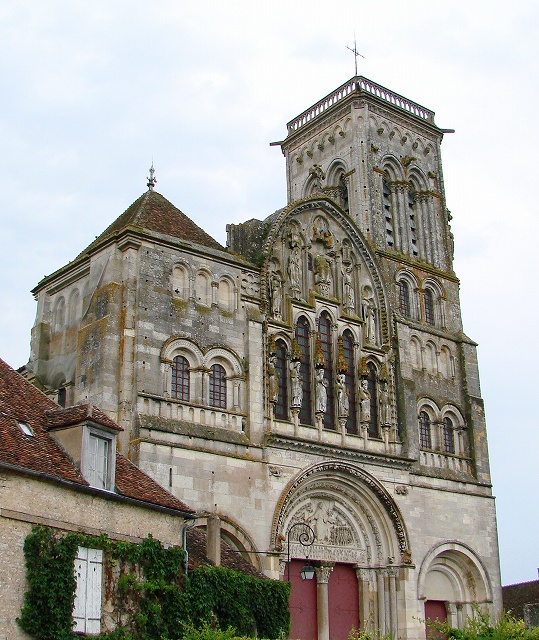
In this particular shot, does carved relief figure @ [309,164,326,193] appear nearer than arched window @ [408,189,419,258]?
No

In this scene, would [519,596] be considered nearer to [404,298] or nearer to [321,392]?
[404,298]

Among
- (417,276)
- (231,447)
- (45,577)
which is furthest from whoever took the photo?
(417,276)

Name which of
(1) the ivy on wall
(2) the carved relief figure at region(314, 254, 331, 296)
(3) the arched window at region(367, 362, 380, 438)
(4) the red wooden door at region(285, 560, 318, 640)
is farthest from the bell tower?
(1) the ivy on wall

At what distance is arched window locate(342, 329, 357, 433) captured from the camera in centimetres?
2870

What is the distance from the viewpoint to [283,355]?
2775 cm

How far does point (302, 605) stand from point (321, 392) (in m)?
6.14

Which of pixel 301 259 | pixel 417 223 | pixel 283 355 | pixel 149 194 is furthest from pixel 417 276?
pixel 149 194

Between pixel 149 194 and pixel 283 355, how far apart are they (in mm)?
6327

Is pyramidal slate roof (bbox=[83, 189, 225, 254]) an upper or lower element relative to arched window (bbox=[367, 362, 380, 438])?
upper

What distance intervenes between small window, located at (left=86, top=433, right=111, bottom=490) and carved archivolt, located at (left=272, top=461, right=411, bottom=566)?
1015cm

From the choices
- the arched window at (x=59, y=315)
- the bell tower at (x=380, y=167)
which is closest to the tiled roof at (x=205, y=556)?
the arched window at (x=59, y=315)

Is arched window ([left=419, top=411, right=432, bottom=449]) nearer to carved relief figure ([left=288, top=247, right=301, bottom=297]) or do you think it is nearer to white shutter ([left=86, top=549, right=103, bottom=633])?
carved relief figure ([left=288, top=247, right=301, bottom=297])

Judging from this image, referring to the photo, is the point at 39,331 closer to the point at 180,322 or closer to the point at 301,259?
the point at 180,322

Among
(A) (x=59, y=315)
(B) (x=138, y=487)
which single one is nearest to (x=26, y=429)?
(B) (x=138, y=487)
